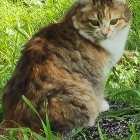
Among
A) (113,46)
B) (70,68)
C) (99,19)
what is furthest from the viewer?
(113,46)

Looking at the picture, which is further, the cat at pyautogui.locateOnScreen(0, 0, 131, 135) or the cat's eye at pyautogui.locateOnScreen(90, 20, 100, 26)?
the cat's eye at pyautogui.locateOnScreen(90, 20, 100, 26)

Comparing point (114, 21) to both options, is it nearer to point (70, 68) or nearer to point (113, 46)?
point (113, 46)

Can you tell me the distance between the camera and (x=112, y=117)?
14.5ft

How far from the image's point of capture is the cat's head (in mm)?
4457

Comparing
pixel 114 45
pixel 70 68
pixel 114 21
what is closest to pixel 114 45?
pixel 114 45

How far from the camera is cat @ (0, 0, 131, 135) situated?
13.3 feet

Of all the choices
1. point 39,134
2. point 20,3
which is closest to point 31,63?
point 39,134

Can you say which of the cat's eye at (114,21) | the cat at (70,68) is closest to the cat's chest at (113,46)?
the cat at (70,68)

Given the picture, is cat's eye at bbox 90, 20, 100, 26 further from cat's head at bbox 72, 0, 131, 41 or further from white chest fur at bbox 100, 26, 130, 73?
white chest fur at bbox 100, 26, 130, 73

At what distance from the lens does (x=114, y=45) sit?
4.59 meters

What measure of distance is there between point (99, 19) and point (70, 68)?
458 millimetres

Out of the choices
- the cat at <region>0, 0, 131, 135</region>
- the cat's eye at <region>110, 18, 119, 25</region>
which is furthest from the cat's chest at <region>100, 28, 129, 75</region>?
the cat's eye at <region>110, 18, 119, 25</region>

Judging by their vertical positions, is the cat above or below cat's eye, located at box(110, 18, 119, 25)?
below

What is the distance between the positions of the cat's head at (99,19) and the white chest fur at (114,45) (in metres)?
0.05
